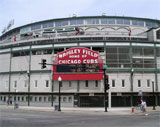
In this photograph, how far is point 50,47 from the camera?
139ft

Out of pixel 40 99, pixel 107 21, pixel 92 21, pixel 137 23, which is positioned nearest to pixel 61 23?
pixel 92 21

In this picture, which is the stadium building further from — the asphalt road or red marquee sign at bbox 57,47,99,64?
the asphalt road

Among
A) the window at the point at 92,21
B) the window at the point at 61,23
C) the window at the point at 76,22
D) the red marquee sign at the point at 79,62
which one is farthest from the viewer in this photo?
the window at the point at 61,23

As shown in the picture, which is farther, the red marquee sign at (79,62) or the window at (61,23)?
the window at (61,23)

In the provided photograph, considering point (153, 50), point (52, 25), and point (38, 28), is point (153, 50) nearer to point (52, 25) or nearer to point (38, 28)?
point (52, 25)

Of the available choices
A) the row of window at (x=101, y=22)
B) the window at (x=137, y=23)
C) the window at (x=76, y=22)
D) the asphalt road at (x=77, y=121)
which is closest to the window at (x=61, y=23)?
the row of window at (x=101, y=22)

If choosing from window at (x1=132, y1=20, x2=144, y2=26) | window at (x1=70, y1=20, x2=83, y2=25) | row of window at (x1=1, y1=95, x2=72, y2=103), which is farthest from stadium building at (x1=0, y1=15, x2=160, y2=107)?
window at (x1=132, y1=20, x2=144, y2=26)

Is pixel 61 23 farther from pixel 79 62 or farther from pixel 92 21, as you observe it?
pixel 79 62

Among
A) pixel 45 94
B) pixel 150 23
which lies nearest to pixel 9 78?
pixel 45 94

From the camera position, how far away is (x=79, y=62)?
130ft

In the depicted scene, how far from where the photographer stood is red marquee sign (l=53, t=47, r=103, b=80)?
129 feet

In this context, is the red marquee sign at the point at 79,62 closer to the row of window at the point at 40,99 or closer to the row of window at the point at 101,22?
the row of window at the point at 40,99

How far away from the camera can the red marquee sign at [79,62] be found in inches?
1548

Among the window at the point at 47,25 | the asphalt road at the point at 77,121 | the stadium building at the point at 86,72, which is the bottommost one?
the asphalt road at the point at 77,121
